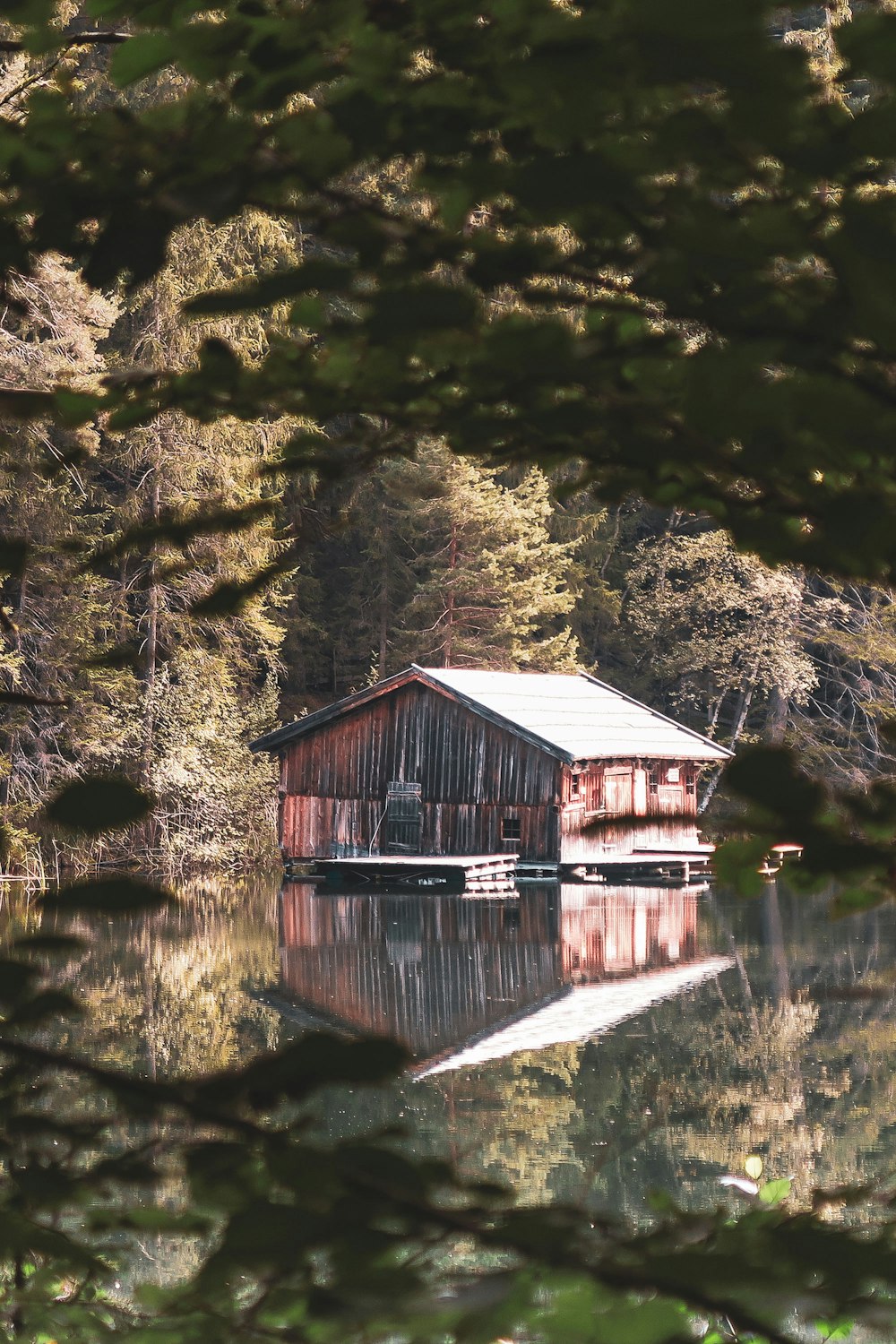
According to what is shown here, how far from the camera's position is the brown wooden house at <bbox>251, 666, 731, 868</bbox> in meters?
34.3

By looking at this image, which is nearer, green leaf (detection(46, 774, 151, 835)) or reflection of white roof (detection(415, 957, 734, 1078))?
green leaf (detection(46, 774, 151, 835))

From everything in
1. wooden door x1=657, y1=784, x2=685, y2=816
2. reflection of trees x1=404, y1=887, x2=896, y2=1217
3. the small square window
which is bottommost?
reflection of trees x1=404, y1=887, x2=896, y2=1217

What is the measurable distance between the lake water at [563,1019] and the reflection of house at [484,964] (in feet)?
0.19

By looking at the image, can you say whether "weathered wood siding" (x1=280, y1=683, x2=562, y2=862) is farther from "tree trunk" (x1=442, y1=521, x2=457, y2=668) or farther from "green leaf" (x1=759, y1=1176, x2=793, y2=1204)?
"green leaf" (x1=759, y1=1176, x2=793, y2=1204)

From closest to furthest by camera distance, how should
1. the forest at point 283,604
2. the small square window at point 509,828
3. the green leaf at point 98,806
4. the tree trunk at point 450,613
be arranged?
the green leaf at point 98,806
the forest at point 283,604
the small square window at point 509,828
the tree trunk at point 450,613

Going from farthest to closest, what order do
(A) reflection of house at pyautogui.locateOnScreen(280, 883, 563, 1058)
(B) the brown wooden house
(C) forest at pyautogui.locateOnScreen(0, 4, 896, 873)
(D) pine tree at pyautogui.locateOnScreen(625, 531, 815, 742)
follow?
(D) pine tree at pyautogui.locateOnScreen(625, 531, 815, 742), (B) the brown wooden house, (C) forest at pyautogui.locateOnScreen(0, 4, 896, 873), (A) reflection of house at pyautogui.locateOnScreen(280, 883, 563, 1058)

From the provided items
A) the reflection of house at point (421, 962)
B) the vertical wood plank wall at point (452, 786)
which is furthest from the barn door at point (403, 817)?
the reflection of house at point (421, 962)

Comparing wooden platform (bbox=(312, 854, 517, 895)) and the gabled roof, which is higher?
the gabled roof

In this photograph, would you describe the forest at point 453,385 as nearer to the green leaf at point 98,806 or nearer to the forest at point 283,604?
the green leaf at point 98,806

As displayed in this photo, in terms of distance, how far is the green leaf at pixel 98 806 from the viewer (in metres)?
1.17

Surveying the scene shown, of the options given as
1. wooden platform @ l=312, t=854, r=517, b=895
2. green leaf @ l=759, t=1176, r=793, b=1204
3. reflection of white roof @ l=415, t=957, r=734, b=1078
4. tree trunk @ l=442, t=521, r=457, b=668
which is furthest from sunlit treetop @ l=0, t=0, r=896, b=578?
tree trunk @ l=442, t=521, r=457, b=668

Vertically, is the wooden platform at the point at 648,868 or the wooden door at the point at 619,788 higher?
the wooden door at the point at 619,788

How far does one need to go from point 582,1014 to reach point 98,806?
18.9 metres

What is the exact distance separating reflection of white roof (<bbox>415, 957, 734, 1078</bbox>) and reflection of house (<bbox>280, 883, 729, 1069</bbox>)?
22mm
